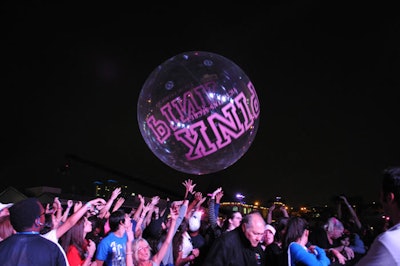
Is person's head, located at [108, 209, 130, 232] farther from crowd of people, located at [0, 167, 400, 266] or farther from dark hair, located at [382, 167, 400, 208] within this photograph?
dark hair, located at [382, 167, 400, 208]

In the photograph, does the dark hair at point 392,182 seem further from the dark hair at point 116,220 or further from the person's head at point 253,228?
the dark hair at point 116,220

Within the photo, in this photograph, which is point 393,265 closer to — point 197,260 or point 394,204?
point 394,204

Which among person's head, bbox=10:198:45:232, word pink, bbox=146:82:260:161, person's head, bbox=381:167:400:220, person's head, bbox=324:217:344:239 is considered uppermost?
word pink, bbox=146:82:260:161

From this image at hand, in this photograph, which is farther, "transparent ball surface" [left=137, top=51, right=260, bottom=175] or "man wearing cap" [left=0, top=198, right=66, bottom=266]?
"transparent ball surface" [left=137, top=51, right=260, bottom=175]

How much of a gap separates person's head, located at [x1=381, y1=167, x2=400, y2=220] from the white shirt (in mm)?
240

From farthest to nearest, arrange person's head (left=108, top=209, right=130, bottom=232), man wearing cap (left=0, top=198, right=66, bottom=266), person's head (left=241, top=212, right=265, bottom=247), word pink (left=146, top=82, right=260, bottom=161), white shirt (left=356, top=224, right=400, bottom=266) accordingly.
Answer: person's head (left=108, top=209, right=130, bottom=232) < word pink (left=146, top=82, right=260, bottom=161) < person's head (left=241, top=212, right=265, bottom=247) < man wearing cap (left=0, top=198, right=66, bottom=266) < white shirt (left=356, top=224, right=400, bottom=266)

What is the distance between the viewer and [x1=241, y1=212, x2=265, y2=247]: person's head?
391 cm

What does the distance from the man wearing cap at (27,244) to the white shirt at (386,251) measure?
8.57 ft

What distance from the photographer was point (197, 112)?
15.3 ft

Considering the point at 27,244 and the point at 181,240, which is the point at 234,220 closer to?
the point at 181,240

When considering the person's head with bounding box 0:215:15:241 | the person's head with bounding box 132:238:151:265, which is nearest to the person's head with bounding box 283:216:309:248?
the person's head with bounding box 132:238:151:265

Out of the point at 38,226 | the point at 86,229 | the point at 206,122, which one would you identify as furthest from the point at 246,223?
the point at 86,229

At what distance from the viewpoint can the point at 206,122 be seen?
4672 millimetres

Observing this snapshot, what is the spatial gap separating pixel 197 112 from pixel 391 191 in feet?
9.58
